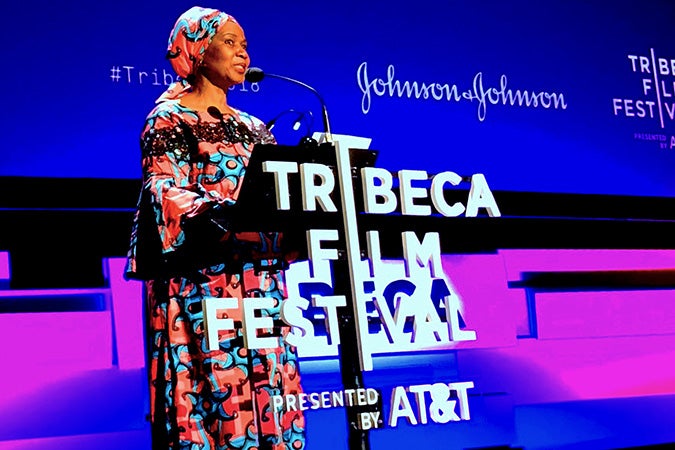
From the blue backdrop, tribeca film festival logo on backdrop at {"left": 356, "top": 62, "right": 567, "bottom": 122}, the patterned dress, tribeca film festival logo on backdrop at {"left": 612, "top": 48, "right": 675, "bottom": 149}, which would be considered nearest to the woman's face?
the patterned dress

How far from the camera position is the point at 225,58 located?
2.53m

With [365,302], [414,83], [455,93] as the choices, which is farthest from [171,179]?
[455,93]

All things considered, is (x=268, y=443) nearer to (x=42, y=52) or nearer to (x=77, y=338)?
(x=77, y=338)

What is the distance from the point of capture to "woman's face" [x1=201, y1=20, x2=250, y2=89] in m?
2.53

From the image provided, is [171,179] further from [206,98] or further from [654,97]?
[654,97]

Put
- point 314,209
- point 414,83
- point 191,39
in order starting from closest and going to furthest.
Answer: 1. point 314,209
2. point 191,39
3. point 414,83

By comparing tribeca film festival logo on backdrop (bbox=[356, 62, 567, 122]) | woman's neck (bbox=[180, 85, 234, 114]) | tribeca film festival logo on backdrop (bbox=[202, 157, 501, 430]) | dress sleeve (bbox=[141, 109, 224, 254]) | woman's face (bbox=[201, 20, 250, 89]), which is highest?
tribeca film festival logo on backdrop (bbox=[356, 62, 567, 122])

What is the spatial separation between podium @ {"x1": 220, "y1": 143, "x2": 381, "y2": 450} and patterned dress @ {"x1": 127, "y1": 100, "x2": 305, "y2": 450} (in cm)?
11

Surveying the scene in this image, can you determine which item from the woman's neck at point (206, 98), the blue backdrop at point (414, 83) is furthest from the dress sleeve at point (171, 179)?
the blue backdrop at point (414, 83)

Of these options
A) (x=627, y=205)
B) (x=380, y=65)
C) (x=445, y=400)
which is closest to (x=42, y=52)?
(x=380, y=65)

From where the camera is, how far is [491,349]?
4.25 metres

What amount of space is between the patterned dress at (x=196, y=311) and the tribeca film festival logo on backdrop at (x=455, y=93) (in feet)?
5.61

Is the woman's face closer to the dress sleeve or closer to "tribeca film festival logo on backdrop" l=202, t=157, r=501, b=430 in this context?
the dress sleeve

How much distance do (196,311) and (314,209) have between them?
0.41 meters
